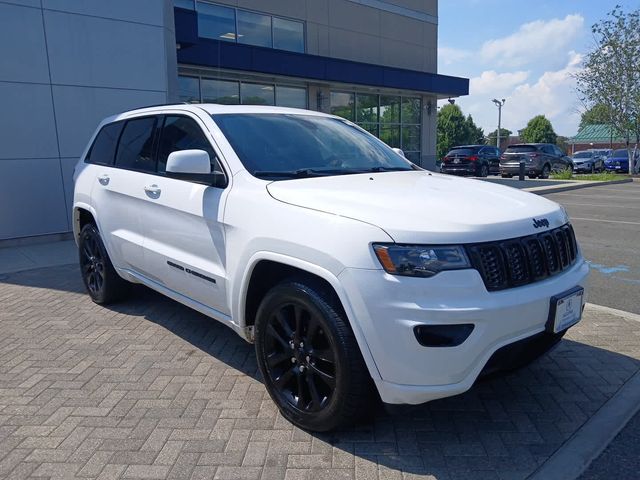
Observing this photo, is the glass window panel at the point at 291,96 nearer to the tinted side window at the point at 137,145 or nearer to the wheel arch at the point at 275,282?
the tinted side window at the point at 137,145

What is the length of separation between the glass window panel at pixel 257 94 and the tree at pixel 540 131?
77.7m

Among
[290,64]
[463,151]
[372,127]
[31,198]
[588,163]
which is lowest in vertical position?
[588,163]

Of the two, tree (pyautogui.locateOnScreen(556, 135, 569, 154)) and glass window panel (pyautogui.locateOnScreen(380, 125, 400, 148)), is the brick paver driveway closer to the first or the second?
glass window panel (pyautogui.locateOnScreen(380, 125, 400, 148))

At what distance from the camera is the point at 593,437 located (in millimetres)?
2873

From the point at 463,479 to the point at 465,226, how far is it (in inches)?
48.4

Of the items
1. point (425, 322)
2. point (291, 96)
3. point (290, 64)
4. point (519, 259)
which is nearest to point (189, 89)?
point (290, 64)

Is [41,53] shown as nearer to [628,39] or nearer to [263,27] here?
[263,27]

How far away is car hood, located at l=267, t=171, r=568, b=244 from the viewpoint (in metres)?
2.49

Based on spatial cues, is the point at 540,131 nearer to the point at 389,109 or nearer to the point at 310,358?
the point at 389,109

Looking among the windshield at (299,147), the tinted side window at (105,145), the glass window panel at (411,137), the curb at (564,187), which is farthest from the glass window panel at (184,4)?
the windshield at (299,147)

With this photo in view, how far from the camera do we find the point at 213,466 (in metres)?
2.65

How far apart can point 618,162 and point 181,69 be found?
25.1m

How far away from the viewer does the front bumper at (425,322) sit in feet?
7.82

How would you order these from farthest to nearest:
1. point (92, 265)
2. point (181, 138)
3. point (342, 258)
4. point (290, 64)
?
1. point (290, 64)
2. point (92, 265)
3. point (181, 138)
4. point (342, 258)
